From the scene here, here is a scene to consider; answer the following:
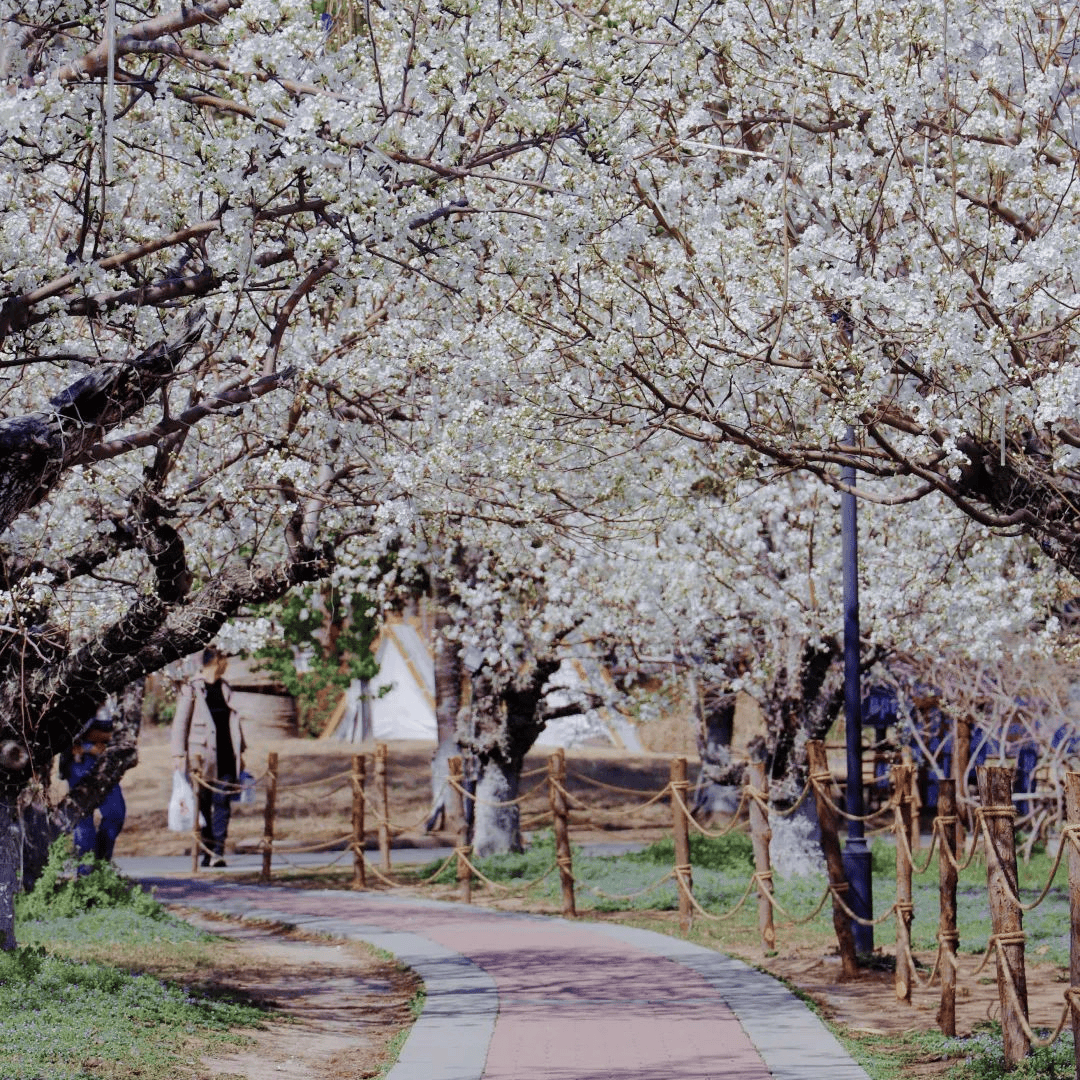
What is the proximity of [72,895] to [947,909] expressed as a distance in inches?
278

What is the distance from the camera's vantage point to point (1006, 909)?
25.2 feet

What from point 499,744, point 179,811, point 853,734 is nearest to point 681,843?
point 853,734

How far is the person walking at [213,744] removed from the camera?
18.2m

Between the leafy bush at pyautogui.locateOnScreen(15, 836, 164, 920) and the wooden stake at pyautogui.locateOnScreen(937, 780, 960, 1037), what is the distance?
21.6 ft

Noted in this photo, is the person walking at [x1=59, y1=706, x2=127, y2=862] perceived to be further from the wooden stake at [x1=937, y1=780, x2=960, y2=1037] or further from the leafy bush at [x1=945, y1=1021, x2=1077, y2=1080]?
the leafy bush at [x1=945, y1=1021, x2=1077, y2=1080]

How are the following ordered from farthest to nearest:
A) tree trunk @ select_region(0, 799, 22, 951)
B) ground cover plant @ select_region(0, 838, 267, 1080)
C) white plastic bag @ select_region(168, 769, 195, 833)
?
white plastic bag @ select_region(168, 769, 195, 833) → tree trunk @ select_region(0, 799, 22, 951) → ground cover plant @ select_region(0, 838, 267, 1080)

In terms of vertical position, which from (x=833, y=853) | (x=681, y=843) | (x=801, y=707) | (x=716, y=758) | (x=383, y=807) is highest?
(x=801, y=707)

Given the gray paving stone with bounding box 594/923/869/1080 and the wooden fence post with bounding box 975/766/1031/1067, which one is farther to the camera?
the gray paving stone with bounding box 594/923/869/1080

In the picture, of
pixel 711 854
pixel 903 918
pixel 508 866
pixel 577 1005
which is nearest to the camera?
pixel 577 1005

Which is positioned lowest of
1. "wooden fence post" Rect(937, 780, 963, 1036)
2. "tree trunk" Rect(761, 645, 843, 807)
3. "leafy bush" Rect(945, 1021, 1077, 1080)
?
"leafy bush" Rect(945, 1021, 1077, 1080)

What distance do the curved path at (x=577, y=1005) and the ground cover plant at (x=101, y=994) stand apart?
1.24 m

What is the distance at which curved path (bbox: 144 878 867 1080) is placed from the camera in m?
7.86

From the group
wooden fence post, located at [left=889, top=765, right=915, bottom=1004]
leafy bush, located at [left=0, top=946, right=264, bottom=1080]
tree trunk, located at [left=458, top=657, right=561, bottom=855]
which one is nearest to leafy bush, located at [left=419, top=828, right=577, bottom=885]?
tree trunk, located at [left=458, top=657, right=561, bottom=855]

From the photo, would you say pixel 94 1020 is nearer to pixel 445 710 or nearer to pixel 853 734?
pixel 853 734
